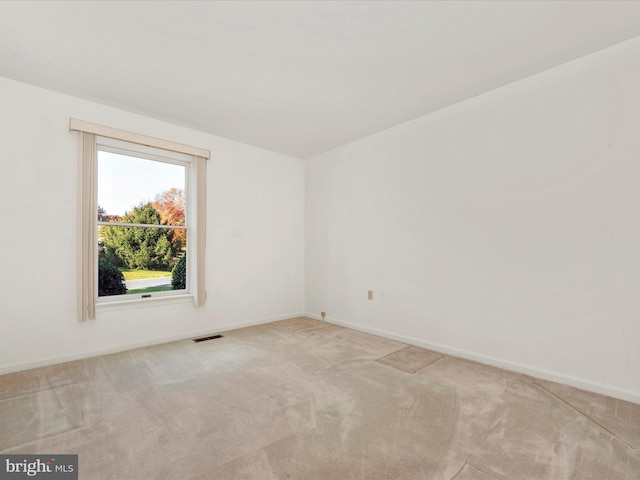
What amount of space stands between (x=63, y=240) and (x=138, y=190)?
0.94 metres

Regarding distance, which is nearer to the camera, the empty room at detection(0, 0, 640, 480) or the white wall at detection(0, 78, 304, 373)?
the empty room at detection(0, 0, 640, 480)

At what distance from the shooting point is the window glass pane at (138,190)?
11.4ft

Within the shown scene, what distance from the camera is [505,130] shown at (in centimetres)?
296

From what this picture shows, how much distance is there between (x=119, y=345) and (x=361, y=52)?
3821 millimetres

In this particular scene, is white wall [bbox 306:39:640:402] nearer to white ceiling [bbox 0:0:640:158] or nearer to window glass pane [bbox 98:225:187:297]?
white ceiling [bbox 0:0:640:158]

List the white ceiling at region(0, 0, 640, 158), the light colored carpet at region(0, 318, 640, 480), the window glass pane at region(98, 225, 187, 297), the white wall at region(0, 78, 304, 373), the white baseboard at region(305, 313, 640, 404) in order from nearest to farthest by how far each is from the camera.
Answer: the light colored carpet at region(0, 318, 640, 480)
the white ceiling at region(0, 0, 640, 158)
the white baseboard at region(305, 313, 640, 404)
the white wall at region(0, 78, 304, 373)
the window glass pane at region(98, 225, 187, 297)

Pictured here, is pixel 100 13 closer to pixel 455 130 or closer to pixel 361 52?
pixel 361 52

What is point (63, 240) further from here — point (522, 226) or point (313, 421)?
point (522, 226)

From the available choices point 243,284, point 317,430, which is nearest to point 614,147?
point 317,430

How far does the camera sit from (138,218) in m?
3.68

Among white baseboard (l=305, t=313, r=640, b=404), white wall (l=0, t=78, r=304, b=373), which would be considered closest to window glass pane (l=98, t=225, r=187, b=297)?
white wall (l=0, t=78, r=304, b=373)

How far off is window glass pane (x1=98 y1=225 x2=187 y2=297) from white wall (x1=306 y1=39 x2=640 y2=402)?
2516 millimetres

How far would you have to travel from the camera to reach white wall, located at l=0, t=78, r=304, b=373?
9.36ft

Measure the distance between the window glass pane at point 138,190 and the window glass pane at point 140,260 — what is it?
Answer: 6.0 inches
